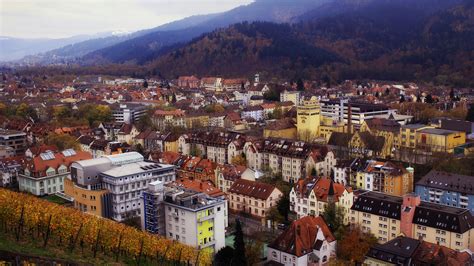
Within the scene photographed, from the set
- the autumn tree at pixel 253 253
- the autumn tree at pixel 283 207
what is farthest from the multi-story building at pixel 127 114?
the autumn tree at pixel 253 253

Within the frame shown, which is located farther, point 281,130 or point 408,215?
point 281,130

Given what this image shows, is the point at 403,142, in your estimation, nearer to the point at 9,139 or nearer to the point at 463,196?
the point at 463,196

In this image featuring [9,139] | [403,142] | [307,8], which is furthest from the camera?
[307,8]

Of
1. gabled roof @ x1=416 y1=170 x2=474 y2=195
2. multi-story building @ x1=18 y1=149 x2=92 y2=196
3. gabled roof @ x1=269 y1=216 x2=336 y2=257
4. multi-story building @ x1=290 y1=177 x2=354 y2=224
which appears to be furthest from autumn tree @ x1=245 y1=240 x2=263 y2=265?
multi-story building @ x1=18 y1=149 x2=92 y2=196

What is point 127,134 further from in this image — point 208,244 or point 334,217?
point 334,217

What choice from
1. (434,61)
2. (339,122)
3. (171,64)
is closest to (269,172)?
(339,122)

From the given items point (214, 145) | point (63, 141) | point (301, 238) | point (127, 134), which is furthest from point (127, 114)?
point (301, 238)
